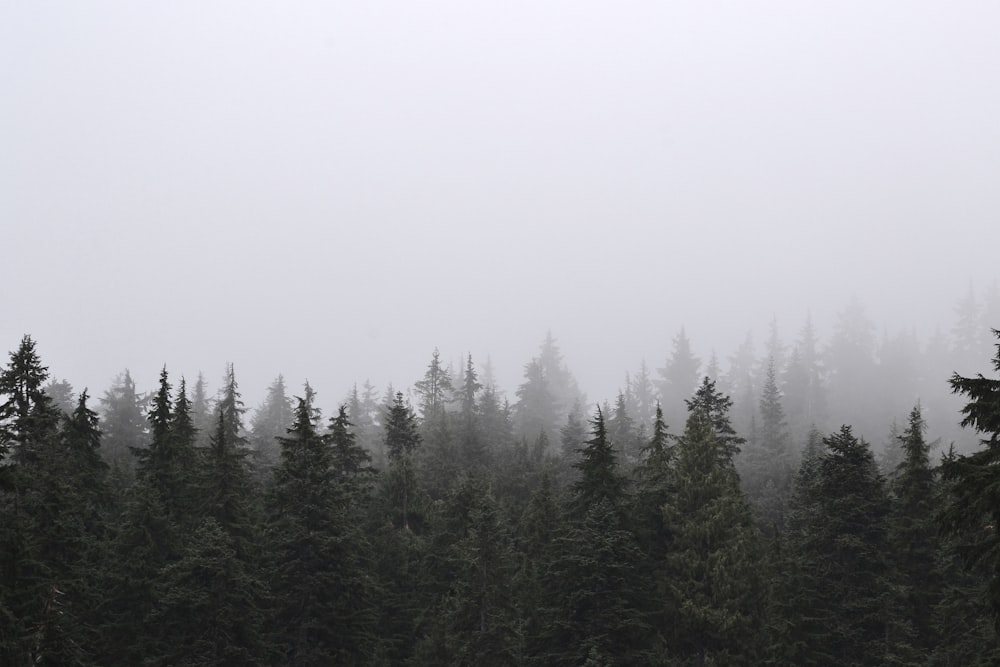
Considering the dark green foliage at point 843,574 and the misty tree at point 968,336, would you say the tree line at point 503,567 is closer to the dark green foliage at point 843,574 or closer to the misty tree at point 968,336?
the dark green foliage at point 843,574

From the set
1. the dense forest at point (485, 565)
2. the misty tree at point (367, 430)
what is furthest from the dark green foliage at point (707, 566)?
the misty tree at point (367, 430)

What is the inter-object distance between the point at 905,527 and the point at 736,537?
7683mm

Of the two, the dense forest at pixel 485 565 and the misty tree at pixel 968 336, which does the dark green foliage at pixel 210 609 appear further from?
the misty tree at pixel 968 336

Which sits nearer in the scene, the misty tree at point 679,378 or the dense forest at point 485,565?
the dense forest at point 485,565

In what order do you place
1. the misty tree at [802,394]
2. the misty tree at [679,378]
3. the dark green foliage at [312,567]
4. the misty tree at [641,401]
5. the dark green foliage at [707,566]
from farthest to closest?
the misty tree at [679,378] < the misty tree at [641,401] < the misty tree at [802,394] < the dark green foliage at [707,566] < the dark green foliage at [312,567]

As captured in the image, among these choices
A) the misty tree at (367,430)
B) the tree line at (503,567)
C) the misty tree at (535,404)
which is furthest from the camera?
the misty tree at (535,404)

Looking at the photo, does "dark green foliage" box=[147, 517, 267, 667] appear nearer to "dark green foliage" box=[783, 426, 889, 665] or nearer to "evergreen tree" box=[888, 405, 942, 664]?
"dark green foliage" box=[783, 426, 889, 665]

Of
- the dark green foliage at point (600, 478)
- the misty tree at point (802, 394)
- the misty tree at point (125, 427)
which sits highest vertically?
the misty tree at point (802, 394)

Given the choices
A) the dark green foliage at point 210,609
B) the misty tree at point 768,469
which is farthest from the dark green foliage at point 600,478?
the misty tree at point 768,469

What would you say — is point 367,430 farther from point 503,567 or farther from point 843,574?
point 843,574

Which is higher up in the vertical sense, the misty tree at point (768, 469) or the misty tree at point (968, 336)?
the misty tree at point (968, 336)

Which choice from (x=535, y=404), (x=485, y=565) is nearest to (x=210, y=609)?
(x=485, y=565)

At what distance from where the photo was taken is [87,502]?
3350cm

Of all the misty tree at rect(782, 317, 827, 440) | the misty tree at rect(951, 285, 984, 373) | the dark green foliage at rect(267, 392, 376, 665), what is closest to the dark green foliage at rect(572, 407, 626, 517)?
the dark green foliage at rect(267, 392, 376, 665)
